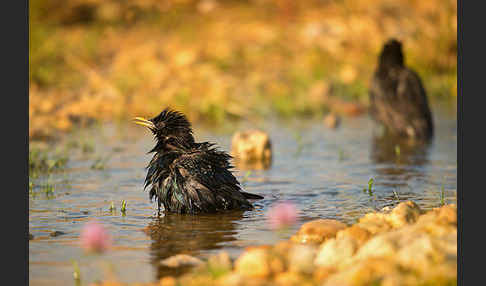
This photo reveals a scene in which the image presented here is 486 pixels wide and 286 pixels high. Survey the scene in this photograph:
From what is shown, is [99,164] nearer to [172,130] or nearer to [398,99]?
[172,130]

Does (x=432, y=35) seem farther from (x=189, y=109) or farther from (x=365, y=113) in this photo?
(x=189, y=109)

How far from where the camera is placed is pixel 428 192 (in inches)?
295

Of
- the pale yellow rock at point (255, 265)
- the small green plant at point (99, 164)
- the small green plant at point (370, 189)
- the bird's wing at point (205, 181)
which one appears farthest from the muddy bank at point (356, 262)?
the small green plant at point (99, 164)

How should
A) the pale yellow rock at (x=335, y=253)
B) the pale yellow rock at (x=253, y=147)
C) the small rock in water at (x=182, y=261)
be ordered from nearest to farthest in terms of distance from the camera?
the pale yellow rock at (x=335, y=253)
the small rock in water at (x=182, y=261)
the pale yellow rock at (x=253, y=147)

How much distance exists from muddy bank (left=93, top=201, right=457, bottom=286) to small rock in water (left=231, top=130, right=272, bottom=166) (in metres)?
4.13

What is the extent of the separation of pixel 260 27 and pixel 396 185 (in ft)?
29.5

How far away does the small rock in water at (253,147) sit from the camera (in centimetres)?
928

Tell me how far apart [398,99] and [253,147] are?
2.91 metres

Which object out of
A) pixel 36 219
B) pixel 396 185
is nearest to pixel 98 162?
pixel 36 219

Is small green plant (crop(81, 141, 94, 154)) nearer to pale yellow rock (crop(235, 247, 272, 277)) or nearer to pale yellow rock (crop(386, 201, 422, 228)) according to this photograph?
pale yellow rock (crop(386, 201, 422, 228))

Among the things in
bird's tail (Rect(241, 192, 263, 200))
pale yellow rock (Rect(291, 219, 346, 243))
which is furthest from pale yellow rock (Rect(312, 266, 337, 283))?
bird's tail (Rect(241, 192, 263, 200))

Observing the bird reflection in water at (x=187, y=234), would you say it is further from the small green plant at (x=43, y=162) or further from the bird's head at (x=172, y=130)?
the small green plant at (x=43, y=162)

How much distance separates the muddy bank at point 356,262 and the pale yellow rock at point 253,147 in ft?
13.6

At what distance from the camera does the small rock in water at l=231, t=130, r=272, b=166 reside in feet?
30.5
